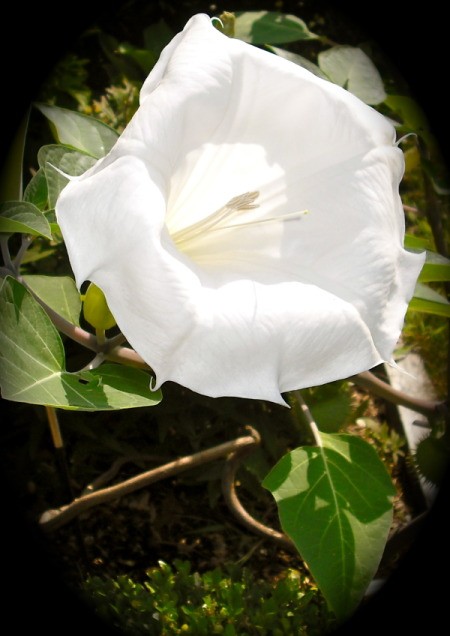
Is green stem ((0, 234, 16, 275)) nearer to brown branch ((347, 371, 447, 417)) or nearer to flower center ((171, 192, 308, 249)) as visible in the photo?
flower center ((171, 192, 308, 249))

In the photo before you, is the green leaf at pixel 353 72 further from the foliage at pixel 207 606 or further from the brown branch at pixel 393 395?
the foliage at pixel 207 606

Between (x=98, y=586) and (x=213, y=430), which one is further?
(x=213, y=430)

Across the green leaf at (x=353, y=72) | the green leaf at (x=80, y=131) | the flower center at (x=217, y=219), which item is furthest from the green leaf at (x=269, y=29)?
the flower center at (x=217, y=219)

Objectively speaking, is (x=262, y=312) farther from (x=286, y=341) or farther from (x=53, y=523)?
(x=53, y=523)

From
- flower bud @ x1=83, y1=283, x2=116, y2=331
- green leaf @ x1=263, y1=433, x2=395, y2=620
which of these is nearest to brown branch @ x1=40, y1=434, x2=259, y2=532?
green leaf @ x1=263, y1=433, x2=395, y2=620

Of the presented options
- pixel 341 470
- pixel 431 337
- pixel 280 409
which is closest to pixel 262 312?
pixel 341 470

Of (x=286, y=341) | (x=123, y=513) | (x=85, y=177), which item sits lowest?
(x=123, y=513)
